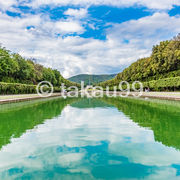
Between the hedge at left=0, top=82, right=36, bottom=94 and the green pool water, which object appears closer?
the green pool water

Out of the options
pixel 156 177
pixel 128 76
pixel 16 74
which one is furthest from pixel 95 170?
pixel 128 76

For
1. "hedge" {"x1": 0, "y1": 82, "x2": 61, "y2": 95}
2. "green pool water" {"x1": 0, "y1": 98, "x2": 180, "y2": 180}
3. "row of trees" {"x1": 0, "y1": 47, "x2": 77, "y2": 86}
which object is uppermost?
"row of trees" {"x1": 0, "y1": 47, "x2": 77, "y2": 86}

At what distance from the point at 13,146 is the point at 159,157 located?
11.1 ft

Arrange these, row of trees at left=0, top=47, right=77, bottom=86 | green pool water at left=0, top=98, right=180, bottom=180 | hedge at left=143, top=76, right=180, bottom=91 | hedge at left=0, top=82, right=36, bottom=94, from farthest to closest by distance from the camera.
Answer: row of trees at left=0, top=47, right=77, bottom=86
hedge at left=143, top=76, right=180, bottom=91
hedge at left=0, top=82, right=36, bottom=94
green pool water at left=0, top=98, right=180, bottom=180

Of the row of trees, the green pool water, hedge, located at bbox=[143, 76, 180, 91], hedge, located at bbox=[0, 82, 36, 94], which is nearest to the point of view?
the green pool water

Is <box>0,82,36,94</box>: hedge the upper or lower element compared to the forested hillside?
lower

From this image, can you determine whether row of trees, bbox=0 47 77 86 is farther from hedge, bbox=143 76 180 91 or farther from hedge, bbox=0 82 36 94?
hedge, bbox=143 76 180 91

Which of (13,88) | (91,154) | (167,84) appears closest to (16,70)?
(13,88)

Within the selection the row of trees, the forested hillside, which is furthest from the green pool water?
the row of trees

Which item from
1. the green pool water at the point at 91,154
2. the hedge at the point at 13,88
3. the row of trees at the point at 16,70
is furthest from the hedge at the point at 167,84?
the green pool water at the point at 91,154

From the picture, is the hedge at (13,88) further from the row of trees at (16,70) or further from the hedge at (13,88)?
the row of trees at (16,70)

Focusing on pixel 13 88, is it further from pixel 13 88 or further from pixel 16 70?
pixel 16 70

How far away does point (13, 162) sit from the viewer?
430cm

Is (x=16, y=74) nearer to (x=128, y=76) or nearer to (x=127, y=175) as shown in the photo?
(x=128, y=76)
